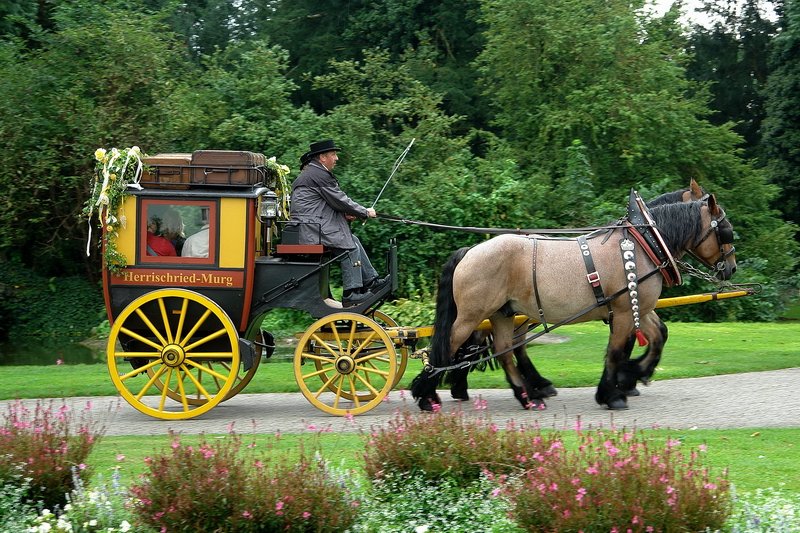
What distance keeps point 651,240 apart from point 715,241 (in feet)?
2.33

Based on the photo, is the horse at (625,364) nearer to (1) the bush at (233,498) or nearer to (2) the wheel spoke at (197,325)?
(2) the wheel spoke at (197,325)

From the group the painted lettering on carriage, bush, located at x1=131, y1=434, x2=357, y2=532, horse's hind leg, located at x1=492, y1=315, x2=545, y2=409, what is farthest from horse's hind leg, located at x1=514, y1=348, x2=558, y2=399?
bush, located at x1=131, y1=434, x2=357, y2=532

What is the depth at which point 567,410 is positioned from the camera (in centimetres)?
1042

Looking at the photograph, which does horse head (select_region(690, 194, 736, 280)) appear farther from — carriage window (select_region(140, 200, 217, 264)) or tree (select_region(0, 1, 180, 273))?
tree (select_region(0, 1, 180, 273))

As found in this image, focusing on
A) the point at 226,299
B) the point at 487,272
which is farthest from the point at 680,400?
the point at 226,299

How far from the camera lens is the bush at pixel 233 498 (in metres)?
6.23

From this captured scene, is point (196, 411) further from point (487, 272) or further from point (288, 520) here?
point (288, 520)

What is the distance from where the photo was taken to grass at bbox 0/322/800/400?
1233 cm

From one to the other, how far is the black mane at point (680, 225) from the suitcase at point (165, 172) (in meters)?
4.52

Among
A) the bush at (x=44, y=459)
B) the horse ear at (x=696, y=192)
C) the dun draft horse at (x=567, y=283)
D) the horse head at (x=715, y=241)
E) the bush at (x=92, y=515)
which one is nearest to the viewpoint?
the bush at (x=92, y=515)

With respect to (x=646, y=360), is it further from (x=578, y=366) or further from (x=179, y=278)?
(x=179, y=278)

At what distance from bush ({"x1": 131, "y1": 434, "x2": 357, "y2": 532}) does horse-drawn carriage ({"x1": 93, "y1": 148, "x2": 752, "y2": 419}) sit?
11.9 feet

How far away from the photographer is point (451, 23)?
3597cm

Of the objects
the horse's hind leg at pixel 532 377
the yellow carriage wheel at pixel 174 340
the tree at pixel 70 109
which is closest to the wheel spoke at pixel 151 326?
the yellow carriage wheel at pixel 174 340
